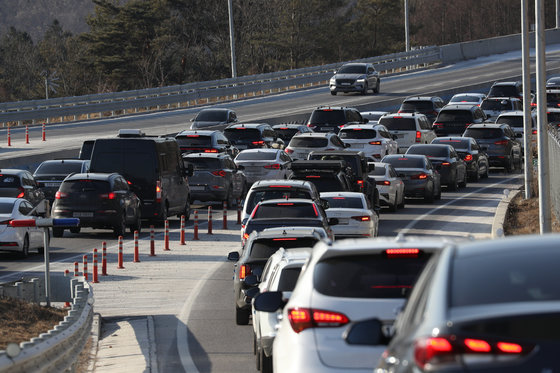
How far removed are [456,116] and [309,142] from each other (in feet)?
38.4

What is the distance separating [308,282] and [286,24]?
106m

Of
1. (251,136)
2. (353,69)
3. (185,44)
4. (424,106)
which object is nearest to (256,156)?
(251,136)

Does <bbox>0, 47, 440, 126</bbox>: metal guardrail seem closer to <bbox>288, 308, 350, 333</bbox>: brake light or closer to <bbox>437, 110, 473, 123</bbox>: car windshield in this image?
<bbox>437, 110, 473, 123</bbox>: car windshield

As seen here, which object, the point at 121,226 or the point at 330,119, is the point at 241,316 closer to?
the point at 121,226

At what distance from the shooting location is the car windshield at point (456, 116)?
48531 millimetres

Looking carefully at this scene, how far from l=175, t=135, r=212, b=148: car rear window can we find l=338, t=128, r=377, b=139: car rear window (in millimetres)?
4451

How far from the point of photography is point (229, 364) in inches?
555

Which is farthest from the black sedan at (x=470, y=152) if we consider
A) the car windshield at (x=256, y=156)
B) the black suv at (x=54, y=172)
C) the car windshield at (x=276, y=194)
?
the car windshield at (x=276, y=194)

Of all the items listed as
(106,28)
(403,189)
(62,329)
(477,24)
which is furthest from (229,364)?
(477,24)

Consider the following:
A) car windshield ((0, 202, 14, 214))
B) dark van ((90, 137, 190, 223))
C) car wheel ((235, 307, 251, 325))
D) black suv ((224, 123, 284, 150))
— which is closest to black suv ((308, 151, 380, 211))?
dark van ((90, 137, 190, 223))

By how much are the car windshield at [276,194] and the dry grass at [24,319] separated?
481cm

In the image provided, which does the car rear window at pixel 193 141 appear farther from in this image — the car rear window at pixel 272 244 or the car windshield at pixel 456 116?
the car rear window at pixel 272 244

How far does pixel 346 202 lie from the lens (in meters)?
25.4

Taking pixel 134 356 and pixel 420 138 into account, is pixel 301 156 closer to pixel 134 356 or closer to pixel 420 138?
pixel 420 138
